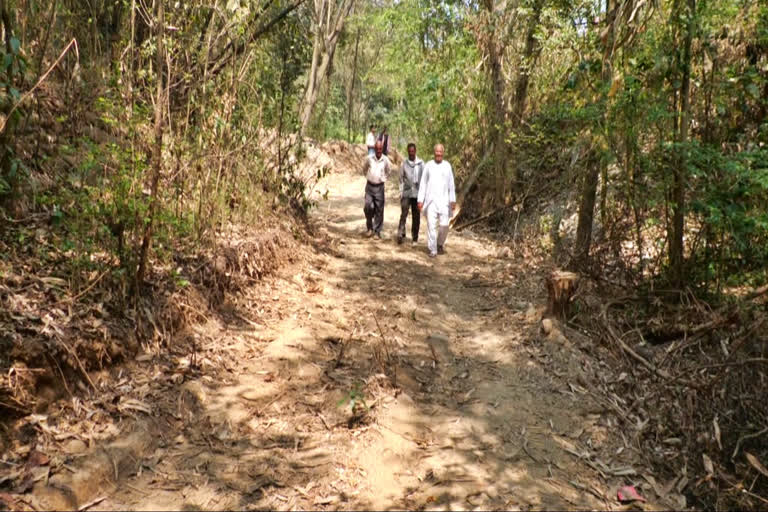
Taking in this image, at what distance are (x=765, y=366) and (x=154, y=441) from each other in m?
4.95

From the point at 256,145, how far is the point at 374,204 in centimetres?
317

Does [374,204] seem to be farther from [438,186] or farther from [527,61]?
[527,61]

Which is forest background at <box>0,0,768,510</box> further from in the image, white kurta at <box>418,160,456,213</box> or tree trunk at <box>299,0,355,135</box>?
tree trunk at <box>299,0,355,135</box>

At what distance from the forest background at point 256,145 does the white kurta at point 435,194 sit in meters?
1.81

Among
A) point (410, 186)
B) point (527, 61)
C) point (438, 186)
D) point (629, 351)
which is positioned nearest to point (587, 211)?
point (629, 351)

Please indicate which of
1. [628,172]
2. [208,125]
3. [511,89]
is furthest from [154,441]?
[511,89]

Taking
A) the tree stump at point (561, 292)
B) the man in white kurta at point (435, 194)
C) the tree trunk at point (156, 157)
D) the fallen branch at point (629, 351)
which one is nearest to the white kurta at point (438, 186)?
the man in white kurta at point (435, 194)

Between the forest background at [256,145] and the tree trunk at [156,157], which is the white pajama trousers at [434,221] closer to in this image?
the forest background at [256,145]

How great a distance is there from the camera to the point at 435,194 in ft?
30.1

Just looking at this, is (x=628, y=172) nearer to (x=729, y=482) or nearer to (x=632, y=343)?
(x=632, y=343)

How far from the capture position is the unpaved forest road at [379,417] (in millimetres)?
3432

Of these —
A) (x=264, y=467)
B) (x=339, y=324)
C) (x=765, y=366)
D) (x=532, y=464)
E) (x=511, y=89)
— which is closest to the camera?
(x=264, y=467)

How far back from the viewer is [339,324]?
5.91 m

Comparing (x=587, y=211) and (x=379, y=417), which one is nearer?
(x=379, y=417)
